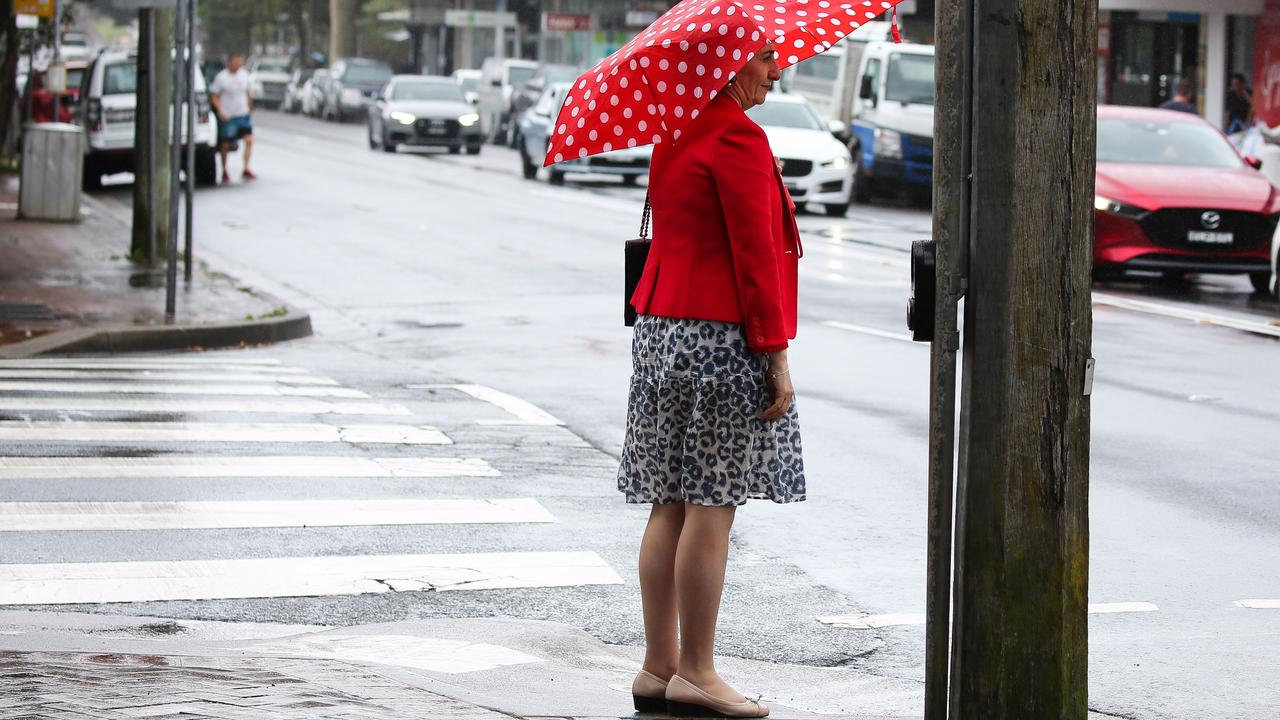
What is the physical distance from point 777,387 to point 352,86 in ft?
188

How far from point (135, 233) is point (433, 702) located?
567 inches

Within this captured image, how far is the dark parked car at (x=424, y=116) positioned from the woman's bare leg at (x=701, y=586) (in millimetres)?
36221

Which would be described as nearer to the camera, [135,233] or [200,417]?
[200,417]

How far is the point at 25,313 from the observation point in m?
14.3

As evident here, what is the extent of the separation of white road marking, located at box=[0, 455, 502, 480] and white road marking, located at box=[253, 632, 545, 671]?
2.77 metres

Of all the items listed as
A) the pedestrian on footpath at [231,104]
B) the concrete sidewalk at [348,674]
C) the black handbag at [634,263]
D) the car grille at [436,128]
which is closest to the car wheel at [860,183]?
the pedestrian on footpath at [231,104]

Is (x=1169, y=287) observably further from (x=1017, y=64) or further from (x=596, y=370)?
(x=1017, y=64)

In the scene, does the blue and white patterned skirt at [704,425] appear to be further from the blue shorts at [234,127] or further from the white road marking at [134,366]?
the blue shorts at [234,127]

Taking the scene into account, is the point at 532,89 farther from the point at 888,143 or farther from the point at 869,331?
the point at 869,331

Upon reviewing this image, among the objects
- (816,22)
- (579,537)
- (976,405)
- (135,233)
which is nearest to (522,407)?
(579,537)

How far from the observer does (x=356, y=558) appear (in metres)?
6.94

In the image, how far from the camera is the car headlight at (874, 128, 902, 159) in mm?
28312

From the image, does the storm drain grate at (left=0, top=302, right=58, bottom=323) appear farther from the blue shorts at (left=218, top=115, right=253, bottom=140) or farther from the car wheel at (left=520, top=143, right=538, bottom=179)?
the car wheel at (left=520, top=143, right=538, bottom=179)

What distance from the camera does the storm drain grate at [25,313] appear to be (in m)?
14.0
